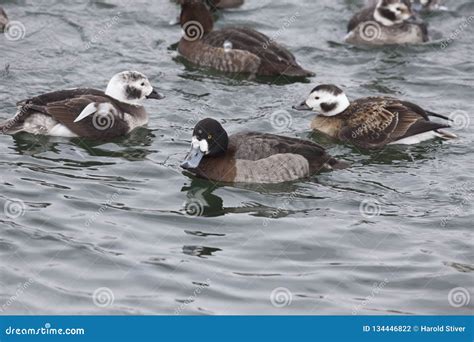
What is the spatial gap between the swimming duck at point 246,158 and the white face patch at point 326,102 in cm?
169

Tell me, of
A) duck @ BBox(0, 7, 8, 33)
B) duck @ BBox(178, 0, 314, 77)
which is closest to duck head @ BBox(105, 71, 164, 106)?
duck @ BBox(178, 0, 314, 77)

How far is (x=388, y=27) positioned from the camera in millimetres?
18953

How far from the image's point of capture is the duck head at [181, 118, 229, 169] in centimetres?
1298

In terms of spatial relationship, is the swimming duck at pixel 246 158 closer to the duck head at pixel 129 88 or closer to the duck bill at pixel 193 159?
the duck bill at pixel 193 159

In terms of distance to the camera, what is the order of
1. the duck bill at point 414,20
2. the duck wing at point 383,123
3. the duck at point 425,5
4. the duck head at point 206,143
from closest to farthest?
the duck head at point 206,143 < the duck wing at point 383,123 < the duck bill at point 414,20 < the duck at point 425,5

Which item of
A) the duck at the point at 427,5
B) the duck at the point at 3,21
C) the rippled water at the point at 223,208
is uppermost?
the duck at the point at 427,5

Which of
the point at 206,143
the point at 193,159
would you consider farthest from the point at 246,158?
the point at 193,159

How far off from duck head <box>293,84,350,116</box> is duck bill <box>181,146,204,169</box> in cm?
229

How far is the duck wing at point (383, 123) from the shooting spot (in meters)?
14.4

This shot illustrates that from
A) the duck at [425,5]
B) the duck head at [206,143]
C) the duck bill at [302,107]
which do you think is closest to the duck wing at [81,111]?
the duck head at [206,143]

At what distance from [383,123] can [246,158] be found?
2.23 meters

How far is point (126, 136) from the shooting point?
47.8 feet

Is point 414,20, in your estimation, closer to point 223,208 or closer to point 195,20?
point 195,20

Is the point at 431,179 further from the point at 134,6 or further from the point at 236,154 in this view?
the point at 134,6
